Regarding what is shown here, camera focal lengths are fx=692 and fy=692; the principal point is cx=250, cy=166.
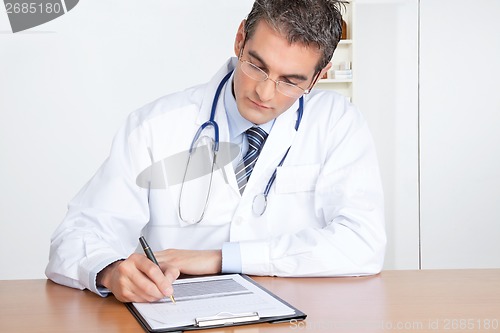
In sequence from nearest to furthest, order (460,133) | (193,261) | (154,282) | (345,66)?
(154,282)
(193,261)
(345,66)
(460,133)

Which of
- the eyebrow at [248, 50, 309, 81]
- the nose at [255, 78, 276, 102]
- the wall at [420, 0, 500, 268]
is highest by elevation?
the eyebrow at [248, 50, 309, 81]

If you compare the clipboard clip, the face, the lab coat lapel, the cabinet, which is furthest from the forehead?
the cabinet

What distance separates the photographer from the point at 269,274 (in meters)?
1.71

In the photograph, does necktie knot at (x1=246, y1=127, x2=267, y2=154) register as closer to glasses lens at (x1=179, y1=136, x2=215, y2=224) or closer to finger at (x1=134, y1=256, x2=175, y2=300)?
glasses lens at (x1=179, y1=136, x2=215, y2=224)

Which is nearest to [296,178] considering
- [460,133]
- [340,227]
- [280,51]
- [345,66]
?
[340,227]

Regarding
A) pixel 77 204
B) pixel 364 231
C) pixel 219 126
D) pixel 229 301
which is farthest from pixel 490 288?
pixel 77 204

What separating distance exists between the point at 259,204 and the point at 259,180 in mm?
71

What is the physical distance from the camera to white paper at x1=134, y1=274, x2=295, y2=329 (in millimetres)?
1301

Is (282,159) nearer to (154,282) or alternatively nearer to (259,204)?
(259,204)

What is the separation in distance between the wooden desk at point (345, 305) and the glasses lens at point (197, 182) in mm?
439

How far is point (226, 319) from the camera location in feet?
4.23

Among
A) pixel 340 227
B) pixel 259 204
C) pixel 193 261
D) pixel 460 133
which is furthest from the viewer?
pixel 460 133

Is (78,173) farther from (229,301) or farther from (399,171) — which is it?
(229,301)

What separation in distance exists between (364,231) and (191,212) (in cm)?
53
